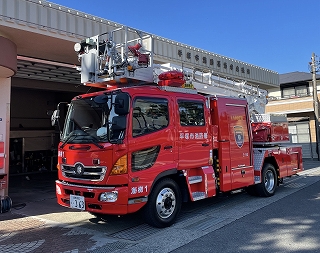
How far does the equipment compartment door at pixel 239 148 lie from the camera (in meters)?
7.12

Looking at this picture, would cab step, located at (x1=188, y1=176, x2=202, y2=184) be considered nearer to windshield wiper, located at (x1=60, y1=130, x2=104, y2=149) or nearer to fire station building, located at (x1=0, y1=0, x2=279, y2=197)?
windshield wiper, located at (x1=60, y1=130, x2=104, y2=149)

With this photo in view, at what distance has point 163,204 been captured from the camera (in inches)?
220

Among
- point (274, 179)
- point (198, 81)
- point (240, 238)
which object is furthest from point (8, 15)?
point (274, 179)

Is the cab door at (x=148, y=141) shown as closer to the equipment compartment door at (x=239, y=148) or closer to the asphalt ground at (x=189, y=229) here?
the asphalt ground at (x=189, y=229)

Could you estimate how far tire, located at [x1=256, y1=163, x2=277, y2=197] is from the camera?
8094 millimetres

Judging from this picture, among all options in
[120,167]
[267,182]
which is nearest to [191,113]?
[120,167]

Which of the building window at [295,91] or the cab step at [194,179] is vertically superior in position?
the building window at [295,91]

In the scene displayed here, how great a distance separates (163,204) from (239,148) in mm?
2738

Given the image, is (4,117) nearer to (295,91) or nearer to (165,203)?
(165,203)

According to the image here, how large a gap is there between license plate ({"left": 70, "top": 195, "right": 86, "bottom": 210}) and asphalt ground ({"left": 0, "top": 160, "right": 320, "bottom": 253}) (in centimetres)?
56

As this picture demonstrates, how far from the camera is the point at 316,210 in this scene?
6.59 meters

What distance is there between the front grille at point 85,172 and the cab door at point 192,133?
5.27 ft

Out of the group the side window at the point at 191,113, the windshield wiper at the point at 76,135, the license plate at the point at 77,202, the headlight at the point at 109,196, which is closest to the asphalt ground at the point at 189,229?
the license plate at the point at 77,202

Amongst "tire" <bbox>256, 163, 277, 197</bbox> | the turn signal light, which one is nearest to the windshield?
the turn signal light
